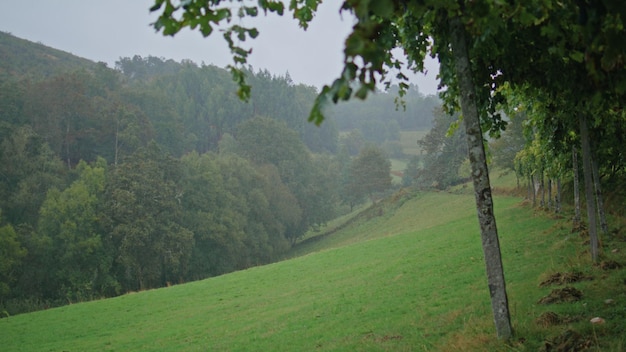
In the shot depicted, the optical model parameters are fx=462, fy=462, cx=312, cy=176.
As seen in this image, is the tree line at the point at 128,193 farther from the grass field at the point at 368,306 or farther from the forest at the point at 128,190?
the grass field at the point at 368,306

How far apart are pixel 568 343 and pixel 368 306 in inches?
418

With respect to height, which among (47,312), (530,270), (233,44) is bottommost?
(47,312)

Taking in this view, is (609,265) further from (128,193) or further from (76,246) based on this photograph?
(128,193)

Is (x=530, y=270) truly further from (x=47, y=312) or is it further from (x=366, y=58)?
(x=47, y=312)

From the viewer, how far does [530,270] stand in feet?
47.6

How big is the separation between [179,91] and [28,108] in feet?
196

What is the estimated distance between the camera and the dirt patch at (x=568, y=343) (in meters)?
5.98

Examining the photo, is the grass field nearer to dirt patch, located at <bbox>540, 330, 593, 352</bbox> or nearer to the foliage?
dirt patch, located at <bbox>540, 330, 593, 352</bbox>

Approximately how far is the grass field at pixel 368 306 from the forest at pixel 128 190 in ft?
31.3

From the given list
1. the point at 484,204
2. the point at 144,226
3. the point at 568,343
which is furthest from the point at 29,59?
the point at 568,343

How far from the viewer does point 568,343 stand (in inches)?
239

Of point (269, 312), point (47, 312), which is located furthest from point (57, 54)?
point (269, 312)

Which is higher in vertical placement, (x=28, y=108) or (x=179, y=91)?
(x=179, y=91)

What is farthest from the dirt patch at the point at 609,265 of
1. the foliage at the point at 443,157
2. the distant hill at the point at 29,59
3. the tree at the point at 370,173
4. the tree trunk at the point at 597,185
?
the distant hill at the point at 29,59
